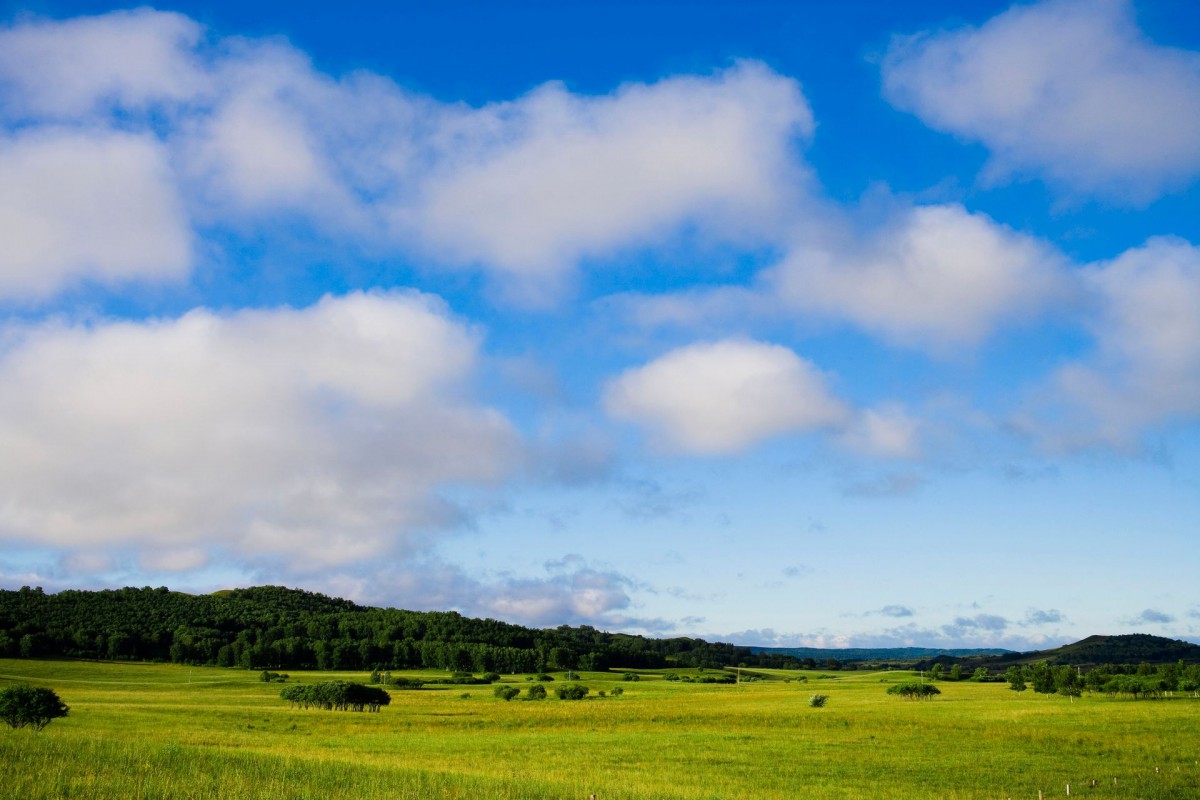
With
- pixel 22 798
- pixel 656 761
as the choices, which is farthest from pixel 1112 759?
pixel 22 798

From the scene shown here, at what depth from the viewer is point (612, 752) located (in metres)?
46.0

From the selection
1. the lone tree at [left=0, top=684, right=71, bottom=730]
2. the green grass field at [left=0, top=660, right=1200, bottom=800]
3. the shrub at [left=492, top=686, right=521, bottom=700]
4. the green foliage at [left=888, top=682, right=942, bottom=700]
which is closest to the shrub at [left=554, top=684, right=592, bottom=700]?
the shrub at [left=492, top=686, right=521, bottom=700]

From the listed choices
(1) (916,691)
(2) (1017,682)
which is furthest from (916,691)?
(2) (1017,682)

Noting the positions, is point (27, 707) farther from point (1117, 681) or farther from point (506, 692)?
point (1117, 681)

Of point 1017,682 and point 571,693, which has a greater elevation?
point 1017,682

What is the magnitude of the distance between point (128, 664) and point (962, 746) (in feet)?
565

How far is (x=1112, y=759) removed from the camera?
41.8 metres

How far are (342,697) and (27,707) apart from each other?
144ft

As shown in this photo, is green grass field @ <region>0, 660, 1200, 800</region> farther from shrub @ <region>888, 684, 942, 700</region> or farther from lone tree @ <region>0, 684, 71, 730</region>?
shrub @ <region>888, 684, 942, 700</region>

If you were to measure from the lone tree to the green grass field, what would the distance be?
1954mm

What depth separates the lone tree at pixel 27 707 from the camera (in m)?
47.2

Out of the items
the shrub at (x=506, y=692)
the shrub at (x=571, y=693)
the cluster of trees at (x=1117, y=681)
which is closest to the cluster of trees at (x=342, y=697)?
the shrub at (x=506, y=692)

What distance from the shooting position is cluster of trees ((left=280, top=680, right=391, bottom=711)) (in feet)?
292

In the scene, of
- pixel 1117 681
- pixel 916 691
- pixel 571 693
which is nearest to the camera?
pixel 1117 681
